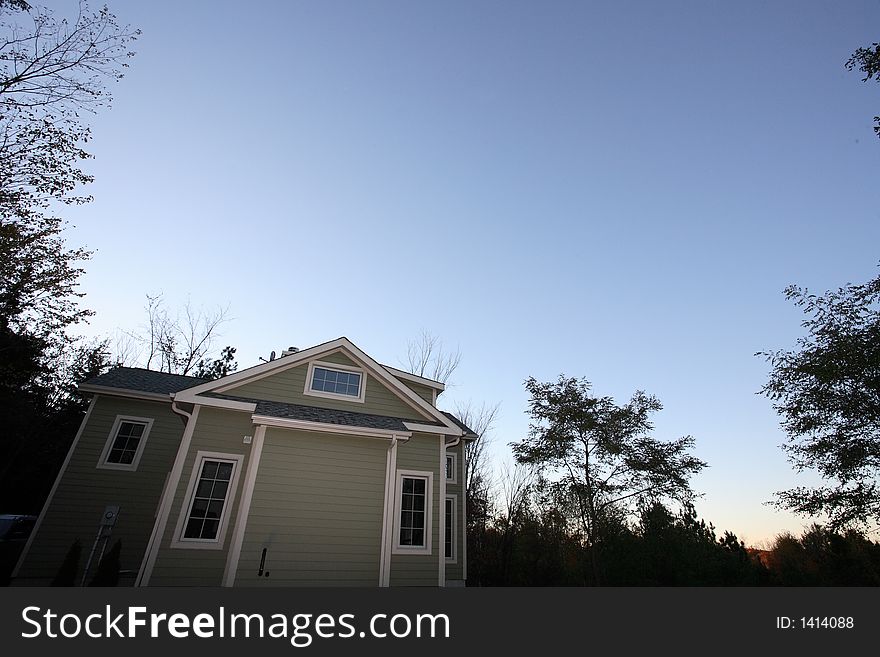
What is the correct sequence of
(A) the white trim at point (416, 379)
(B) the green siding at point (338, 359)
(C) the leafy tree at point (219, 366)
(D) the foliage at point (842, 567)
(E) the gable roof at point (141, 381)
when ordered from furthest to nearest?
(C) the leafy tree at point (219, 366) → (D) the foliage at point (842, 567) → (A) the white trim at point (416, 379) → (E) the gable roof at point (141, 381) → (B) the green siding at point (338, 359)

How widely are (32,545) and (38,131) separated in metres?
11.0

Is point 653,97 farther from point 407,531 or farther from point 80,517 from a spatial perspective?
point 80,517

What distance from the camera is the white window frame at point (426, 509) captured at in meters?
9.60

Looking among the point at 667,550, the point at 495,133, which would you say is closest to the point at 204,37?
the point at 495,133

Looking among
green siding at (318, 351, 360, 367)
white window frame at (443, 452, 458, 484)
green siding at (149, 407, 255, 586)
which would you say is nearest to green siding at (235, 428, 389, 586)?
green siding at (149, 407, 255, 586)

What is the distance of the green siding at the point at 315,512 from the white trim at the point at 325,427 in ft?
1.12

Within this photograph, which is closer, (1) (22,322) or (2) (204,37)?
(2) (204,37)

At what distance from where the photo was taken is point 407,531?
984cm

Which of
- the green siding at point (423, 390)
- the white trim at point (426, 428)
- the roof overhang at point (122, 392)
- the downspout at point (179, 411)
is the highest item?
the green siding at point (423, 390)

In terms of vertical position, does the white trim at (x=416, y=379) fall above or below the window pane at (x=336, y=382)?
above

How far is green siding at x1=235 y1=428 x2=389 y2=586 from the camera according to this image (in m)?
8.59

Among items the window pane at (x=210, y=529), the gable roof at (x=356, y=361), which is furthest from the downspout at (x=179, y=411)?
the window pane at (x=210, y=529)

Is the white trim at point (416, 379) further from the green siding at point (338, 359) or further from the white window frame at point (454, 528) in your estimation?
the white window frame at point (454, 528)

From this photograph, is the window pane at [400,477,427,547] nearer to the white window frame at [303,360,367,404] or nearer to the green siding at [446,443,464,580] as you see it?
the white window frame at [303,360,367,404]
